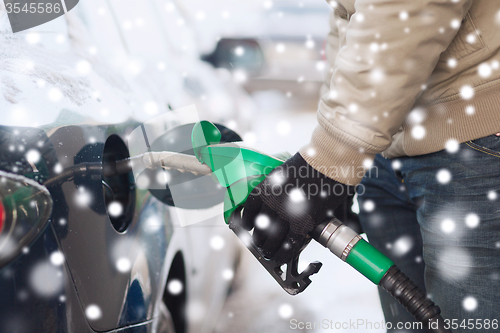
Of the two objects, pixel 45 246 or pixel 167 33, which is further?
pixel 167 33

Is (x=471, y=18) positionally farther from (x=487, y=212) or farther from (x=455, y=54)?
(x=487, y=212)

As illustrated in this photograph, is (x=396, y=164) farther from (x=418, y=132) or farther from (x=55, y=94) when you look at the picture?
(x=55, y=94)

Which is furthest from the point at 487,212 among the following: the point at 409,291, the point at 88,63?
the point at 88,63

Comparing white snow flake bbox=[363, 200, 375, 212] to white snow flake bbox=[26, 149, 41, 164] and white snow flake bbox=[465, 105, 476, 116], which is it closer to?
white snow flake bbox=[465, 105, 476, 116]

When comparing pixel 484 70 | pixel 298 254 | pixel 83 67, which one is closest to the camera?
pixel 484 70

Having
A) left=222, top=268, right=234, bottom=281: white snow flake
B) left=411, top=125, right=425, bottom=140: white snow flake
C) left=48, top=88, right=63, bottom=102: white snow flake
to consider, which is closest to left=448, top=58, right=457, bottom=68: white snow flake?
left=411, top=125, right=425, bottom=140: white snow flake

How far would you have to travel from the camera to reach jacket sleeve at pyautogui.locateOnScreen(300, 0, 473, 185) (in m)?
0.74

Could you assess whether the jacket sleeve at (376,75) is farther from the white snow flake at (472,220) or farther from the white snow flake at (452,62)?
the white snow flake at (472,220)

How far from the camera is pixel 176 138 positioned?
3.86 feet

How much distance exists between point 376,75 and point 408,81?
0.22 ft

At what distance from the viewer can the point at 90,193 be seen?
0.88 m

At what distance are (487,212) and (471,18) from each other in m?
0.42

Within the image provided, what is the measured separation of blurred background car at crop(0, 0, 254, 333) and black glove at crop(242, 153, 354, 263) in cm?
35

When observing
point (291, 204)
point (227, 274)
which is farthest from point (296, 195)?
point (227, 274)
